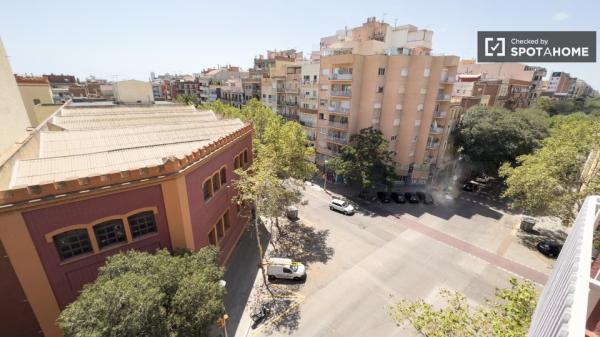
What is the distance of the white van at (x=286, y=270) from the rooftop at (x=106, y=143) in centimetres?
1082

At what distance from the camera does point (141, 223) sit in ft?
46.4

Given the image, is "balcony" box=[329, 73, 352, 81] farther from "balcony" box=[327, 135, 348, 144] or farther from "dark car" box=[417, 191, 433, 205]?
"dark car" box=[417, 191, 433, 205]

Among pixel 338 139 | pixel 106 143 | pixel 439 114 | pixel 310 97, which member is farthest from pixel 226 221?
pixel 439 114

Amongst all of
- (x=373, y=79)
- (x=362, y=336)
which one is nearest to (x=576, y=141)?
(x=373, y=79)

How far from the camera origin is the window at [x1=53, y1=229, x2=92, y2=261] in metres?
12.1

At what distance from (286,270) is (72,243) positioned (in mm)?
13396

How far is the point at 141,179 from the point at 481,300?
24578mm

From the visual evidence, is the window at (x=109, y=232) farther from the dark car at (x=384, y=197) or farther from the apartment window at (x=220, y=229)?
the dark car at (x=384, y=197)

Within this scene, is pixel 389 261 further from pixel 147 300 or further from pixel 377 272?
pixel 147 300

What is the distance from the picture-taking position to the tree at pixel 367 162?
3206 cm

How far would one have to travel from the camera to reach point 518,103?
58.3 m

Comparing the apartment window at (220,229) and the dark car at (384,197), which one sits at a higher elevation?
the apartment window at (220,229)

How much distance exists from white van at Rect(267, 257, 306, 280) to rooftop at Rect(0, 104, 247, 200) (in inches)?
426

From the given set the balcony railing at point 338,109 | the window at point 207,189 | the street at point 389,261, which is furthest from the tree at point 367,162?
the window at point 207,189
